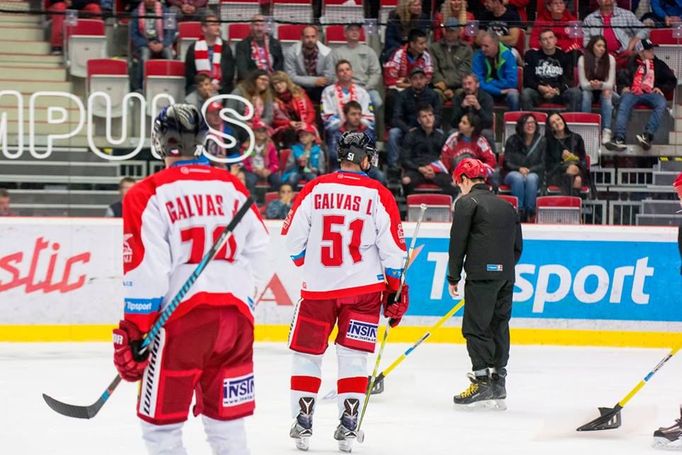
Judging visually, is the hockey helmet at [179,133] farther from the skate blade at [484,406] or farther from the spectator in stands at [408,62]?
the spectator in stands at [408,62]

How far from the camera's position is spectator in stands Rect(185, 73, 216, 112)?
9406mm

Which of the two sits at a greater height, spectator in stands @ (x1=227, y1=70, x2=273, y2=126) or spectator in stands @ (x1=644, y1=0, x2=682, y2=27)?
spectator in stands @ (x1=644, y1=0, x2=682, y2=27)

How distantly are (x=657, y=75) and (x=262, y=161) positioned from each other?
3.21m

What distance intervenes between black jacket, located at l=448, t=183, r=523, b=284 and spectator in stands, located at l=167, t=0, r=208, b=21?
12.7 ft

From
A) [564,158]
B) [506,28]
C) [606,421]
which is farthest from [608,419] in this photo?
[506,28]

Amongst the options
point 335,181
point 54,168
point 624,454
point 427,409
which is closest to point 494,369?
point 427,409

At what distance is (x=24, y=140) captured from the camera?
9016 millimetres

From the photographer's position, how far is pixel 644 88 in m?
9.75

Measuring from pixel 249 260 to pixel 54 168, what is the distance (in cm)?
549

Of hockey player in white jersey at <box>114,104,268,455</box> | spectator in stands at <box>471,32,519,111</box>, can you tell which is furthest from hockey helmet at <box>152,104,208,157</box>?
spectator in stands at <box>471,32,519,111</box>

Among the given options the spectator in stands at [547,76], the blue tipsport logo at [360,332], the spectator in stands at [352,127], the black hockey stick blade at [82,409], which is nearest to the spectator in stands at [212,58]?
the spectator in stands at [352,127]

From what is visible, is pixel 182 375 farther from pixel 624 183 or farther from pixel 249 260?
pixel 624 183

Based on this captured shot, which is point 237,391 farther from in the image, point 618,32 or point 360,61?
point 618,32

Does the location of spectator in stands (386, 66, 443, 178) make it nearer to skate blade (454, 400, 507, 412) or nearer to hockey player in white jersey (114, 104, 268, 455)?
skate blade (454, 400, 507, 412)
